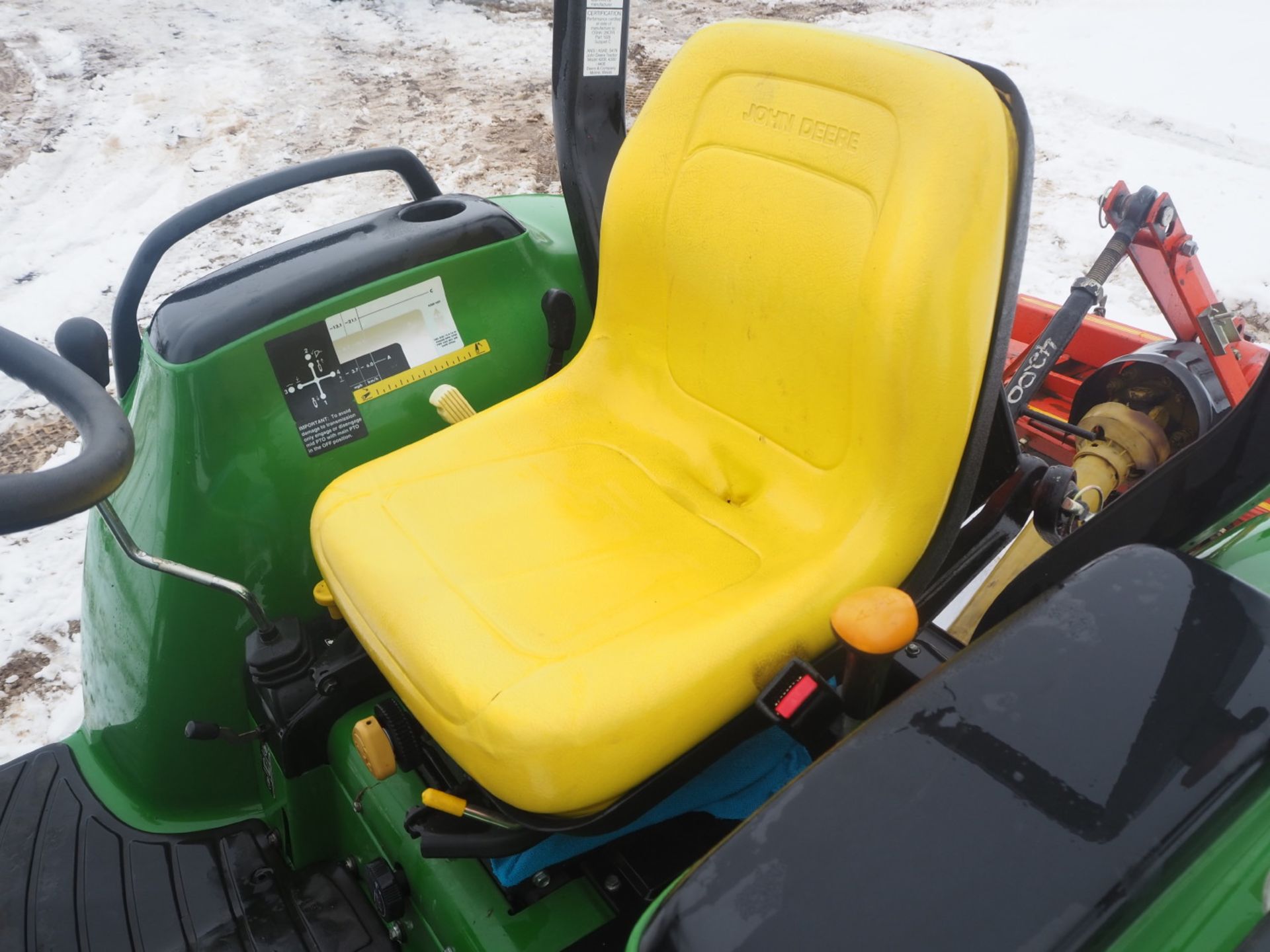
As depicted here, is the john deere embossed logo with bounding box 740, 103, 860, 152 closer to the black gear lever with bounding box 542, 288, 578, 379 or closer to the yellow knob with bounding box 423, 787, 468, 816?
the black gear lever with bounding box 542, 288, 578, 379

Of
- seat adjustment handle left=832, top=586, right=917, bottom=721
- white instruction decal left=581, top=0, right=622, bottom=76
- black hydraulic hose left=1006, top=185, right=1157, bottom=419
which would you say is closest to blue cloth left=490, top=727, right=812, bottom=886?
seat adjustment handle left=832, top=586, right=917, bottom=721

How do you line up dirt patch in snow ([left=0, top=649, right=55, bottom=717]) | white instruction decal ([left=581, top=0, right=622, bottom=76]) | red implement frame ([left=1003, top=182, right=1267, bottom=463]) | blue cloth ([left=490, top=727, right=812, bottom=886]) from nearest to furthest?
1. blue cloth ([left=490, top=727, right=812, bottom=886])
2. white instruction decal ([left=581, top=0, right=622, bottom=76])
3. red implement frame ([left=1003, top=182, right=1267, bottom=463])
4. dirt patch in snow ([left=0, top=649, right=55, bottom=717])

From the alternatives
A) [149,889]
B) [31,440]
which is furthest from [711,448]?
[31,440]

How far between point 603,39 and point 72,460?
117 centimetres

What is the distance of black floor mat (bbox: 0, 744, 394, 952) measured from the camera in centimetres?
129

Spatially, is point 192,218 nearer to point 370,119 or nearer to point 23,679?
point 23,679

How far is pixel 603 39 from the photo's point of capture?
1.55 meters

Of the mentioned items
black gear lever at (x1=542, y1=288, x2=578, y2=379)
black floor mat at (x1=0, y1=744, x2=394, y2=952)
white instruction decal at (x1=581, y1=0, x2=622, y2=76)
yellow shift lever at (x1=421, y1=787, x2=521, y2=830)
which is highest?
white instruction decal at (x1=581, y1=0, x2=622, y2=76)

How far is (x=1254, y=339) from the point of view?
108 inches

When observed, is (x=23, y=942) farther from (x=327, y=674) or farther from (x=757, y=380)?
(x=757, y=380)

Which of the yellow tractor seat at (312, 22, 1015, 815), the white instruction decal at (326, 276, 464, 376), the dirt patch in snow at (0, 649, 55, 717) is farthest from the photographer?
the dirt patch in snow at (0, 649, 55, 717)

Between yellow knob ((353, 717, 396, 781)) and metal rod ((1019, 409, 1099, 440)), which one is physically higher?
metal rod ((1019, 409, 1099, 440))

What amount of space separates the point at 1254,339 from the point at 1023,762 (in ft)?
8.84

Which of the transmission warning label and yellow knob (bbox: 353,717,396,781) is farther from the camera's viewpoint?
the transmission warning label
